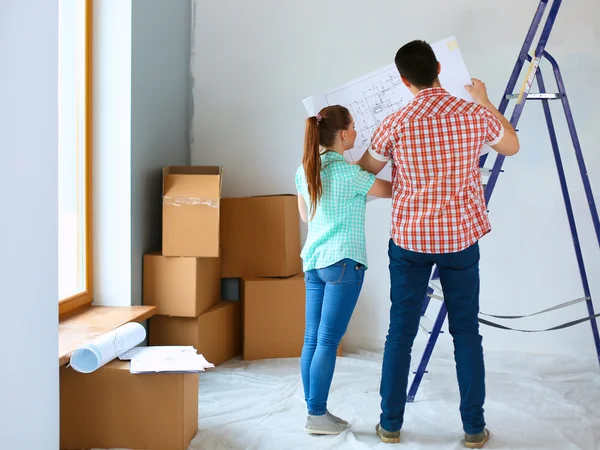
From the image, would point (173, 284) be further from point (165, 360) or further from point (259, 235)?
point (165, 360)

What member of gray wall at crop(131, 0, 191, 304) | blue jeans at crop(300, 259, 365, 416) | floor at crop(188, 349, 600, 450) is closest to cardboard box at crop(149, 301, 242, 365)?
floor at crop(188, 349, 600, 450)

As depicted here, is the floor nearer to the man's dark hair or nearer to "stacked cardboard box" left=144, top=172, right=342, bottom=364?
"stacked cardboard box" left=144, top=172, right=342, bottom=364

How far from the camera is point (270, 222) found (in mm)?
3531

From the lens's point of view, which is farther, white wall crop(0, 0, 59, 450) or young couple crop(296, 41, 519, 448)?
young couple crop(296, 41, 519, 448)

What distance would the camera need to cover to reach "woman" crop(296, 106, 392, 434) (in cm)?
238

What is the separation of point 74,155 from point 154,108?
0.54 metres

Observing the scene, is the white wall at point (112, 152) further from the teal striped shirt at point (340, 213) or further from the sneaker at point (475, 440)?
the sneaker at point (475, 440)

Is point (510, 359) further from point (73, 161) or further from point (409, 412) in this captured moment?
point (73, 161)

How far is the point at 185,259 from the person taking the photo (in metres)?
3.09

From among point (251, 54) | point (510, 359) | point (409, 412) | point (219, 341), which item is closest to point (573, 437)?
point (409, 412)

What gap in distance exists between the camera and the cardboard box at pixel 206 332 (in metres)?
3.21

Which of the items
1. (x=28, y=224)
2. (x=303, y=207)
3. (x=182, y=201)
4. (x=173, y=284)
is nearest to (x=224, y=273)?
(x=173, y=284)

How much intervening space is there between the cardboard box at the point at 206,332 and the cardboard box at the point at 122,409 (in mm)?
911

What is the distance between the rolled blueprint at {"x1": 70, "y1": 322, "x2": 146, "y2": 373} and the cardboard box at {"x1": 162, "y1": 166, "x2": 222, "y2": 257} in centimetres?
65
